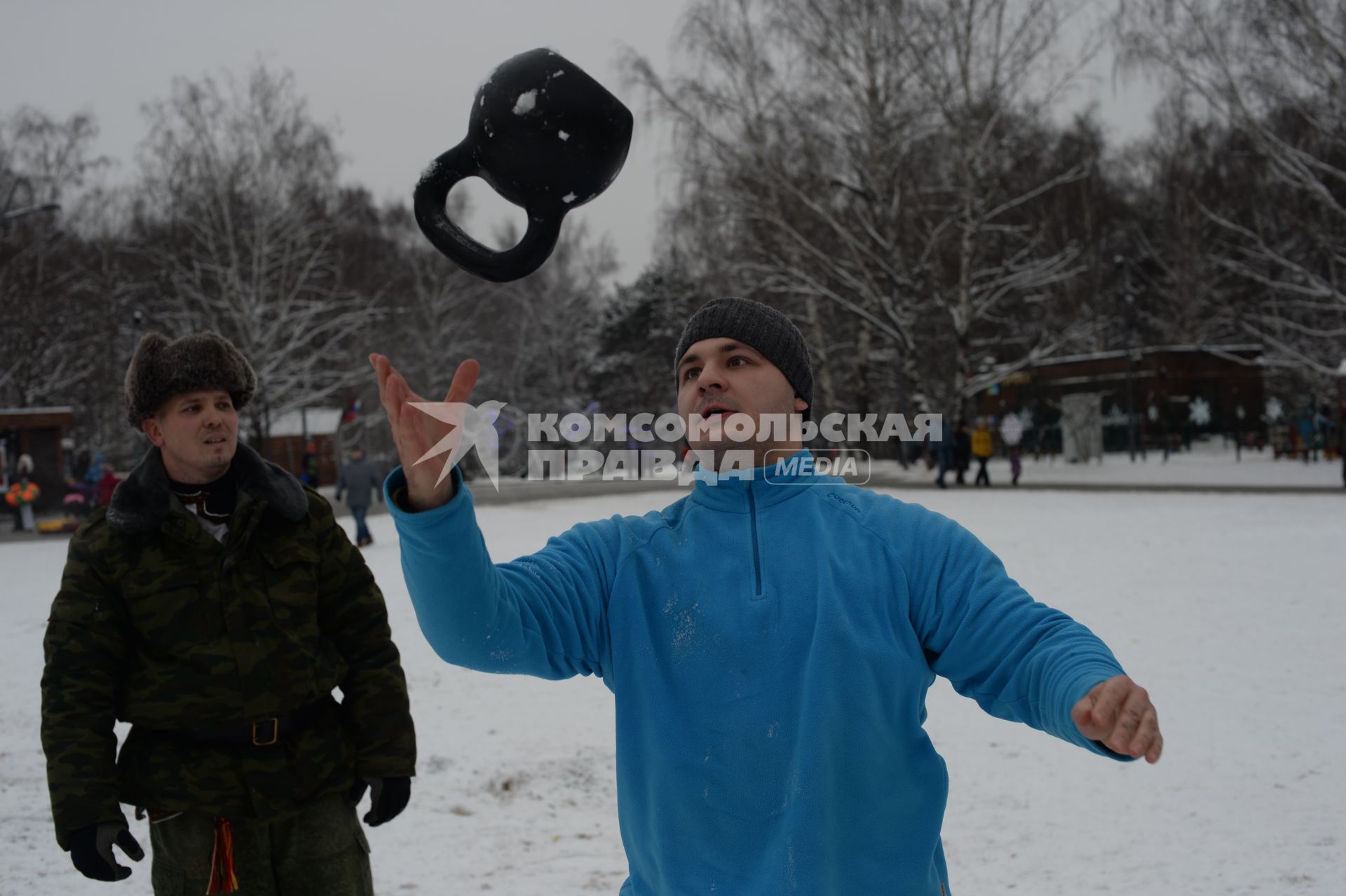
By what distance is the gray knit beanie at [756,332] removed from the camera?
6.60 feet

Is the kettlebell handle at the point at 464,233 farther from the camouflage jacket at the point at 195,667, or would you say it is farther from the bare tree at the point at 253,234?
the bare tree at the point at 253,234

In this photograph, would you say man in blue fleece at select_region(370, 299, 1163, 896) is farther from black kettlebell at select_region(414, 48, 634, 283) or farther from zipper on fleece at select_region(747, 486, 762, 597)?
black kettlebell at select_region(414, 48, 634, 283)

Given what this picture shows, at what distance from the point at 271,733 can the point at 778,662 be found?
1346mm

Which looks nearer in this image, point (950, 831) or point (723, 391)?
point (723, 391)

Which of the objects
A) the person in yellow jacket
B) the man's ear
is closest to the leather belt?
the man's ear

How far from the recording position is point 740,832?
1703 millimetres

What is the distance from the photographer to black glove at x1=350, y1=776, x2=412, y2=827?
8.30ft

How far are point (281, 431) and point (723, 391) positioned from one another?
41.5m

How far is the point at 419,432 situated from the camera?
1.50 m

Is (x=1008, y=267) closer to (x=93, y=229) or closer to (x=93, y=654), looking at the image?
(x=93, y=654)

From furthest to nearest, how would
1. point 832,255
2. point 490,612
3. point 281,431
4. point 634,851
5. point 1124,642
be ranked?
point 281,431 < point 832,255 < point 1124,642 < point 634,851 < point 490,612

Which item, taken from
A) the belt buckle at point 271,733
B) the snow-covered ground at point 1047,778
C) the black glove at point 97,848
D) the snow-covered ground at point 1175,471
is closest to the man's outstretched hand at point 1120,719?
the belt buckle at point 271,733

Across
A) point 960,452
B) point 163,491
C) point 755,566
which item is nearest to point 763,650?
point 755,566

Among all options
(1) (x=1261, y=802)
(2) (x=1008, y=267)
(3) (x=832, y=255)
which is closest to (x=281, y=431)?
(3) (x=832, y=255)
